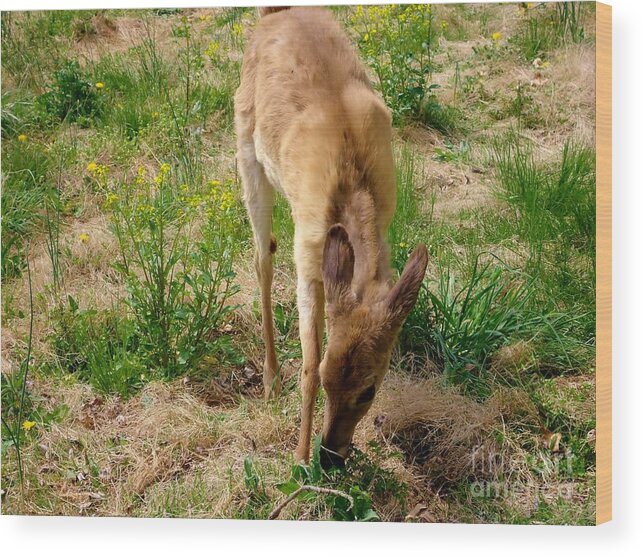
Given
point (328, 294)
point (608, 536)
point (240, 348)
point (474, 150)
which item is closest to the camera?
point (328, 294)

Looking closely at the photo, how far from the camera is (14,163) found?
214 inches

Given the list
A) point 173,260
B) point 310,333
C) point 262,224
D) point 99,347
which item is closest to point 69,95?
point 173,260

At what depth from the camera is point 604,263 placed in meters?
4.84

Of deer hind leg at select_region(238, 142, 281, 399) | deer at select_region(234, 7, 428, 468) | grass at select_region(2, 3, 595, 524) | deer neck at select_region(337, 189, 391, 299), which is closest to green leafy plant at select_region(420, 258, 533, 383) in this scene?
grass at select_region(2, 3, 595, 524)

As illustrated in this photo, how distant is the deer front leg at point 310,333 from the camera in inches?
194

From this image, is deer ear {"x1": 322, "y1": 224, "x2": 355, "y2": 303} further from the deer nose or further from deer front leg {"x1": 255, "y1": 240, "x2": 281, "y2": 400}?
deer front leg {"x1": 255, "y1": 240, "x2": 281, "y2": 400}

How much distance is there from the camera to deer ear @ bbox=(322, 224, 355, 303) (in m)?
4.35

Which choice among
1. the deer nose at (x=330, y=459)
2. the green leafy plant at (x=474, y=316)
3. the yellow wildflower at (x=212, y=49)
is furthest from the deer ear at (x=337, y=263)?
the yellow wildflower at (x=212, y=49)

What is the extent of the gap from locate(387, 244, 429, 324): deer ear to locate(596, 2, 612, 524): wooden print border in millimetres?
992

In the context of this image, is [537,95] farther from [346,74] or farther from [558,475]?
[558,475]

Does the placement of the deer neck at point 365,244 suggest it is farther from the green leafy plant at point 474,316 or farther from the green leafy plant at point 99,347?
the green leafy plant at point 99,347

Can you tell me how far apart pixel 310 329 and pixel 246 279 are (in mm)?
894

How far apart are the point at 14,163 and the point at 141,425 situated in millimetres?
1508

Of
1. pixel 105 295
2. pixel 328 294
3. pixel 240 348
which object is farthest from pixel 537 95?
pixel 105 295
